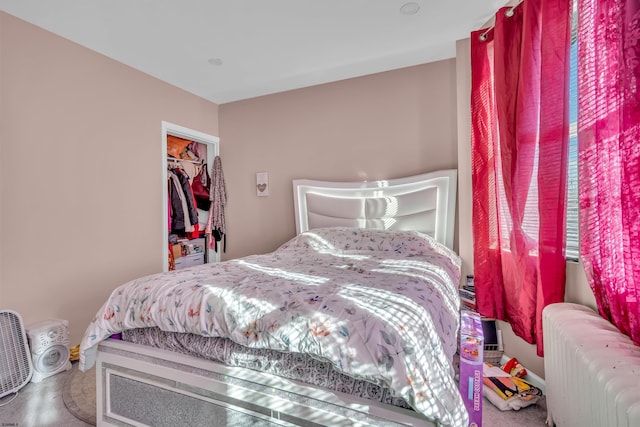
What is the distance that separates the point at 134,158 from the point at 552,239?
3329mm

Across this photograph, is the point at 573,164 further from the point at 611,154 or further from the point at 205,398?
the point at 205,398

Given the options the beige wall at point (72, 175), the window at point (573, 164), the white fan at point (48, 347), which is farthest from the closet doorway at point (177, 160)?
the window at point (573, 164)

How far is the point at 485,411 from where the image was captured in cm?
165

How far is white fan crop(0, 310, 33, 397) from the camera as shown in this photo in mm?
1850

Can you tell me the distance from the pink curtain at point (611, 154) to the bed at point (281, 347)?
0.62 metres

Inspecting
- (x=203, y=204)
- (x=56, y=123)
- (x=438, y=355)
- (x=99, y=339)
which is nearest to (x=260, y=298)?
(x=438, y=355)

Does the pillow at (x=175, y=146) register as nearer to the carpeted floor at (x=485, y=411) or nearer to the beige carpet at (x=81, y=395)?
the beige carpet at (x=81, y=395)

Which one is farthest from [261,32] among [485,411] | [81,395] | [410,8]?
[485,411]

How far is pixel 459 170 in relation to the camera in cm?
267

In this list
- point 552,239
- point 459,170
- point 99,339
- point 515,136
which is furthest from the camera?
point 459,170

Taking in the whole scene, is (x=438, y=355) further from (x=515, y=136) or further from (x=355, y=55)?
(x=355, y=55)

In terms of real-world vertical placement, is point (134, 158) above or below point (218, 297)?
above

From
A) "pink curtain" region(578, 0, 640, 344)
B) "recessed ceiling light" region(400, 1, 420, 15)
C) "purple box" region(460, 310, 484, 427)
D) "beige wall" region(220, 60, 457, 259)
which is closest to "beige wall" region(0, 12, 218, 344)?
"beige wall" region(220, 60, 457, 259)

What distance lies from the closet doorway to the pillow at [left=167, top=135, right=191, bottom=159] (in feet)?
0.24
